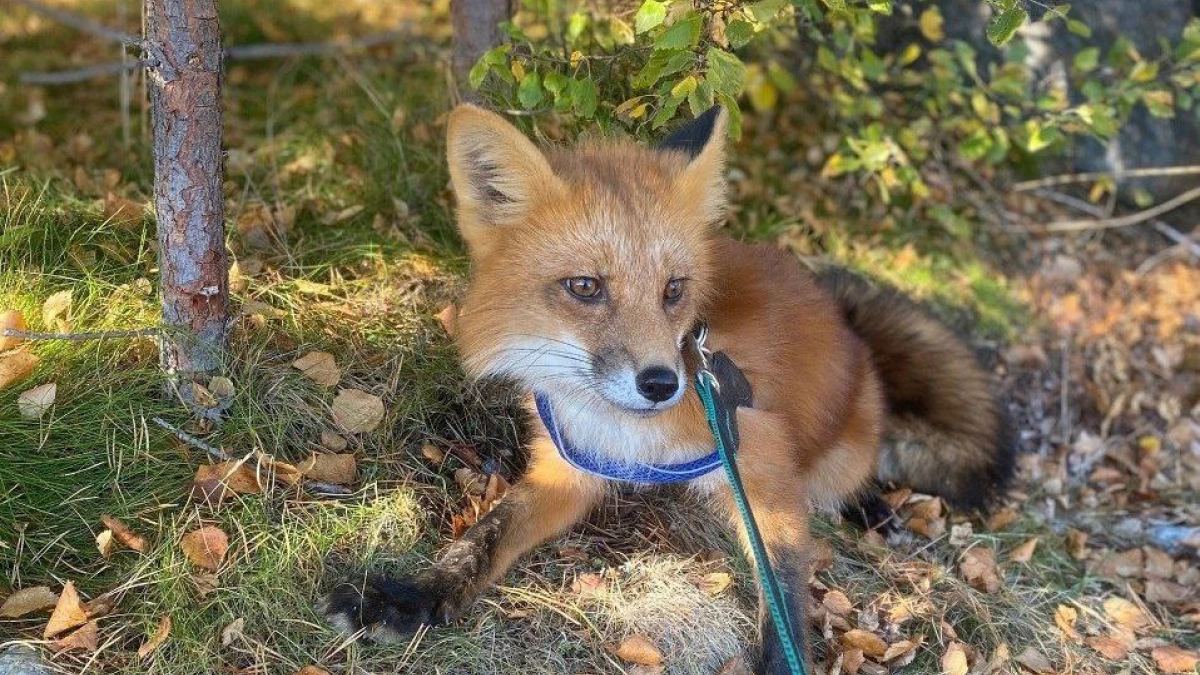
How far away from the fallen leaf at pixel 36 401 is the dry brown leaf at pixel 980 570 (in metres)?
2.96

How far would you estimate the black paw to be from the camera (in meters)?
2.72

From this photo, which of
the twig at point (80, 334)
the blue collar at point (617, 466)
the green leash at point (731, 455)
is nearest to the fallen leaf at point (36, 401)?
the twig at point (80, 334)

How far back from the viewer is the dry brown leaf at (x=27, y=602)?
2592mm

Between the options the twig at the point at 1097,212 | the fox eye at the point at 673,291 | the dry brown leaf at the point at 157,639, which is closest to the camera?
the dry brown leaf at the point at 157,639

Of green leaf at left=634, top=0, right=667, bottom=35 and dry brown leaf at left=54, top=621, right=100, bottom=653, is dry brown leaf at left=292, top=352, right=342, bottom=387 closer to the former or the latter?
dry brown leaf at left=54, top=621, right=100, bottom=653

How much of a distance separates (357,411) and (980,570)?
85.6 inches

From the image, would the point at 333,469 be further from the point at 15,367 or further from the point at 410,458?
the point at 15,367

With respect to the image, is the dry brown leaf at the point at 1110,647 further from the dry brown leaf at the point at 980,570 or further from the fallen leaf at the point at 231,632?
the fallen leaf at the point at 231,632

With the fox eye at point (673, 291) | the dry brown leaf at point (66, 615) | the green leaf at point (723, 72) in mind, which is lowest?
the dry brown leaf at point (66, 615)

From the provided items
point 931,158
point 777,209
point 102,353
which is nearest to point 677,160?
point 102,353

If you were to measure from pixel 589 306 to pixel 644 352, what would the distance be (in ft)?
0.70

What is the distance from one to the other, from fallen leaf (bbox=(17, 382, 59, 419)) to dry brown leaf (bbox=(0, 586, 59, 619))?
53 centimetres

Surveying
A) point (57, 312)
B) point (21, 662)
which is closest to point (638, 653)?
point (21, 662)

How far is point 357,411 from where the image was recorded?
10.8 feet
